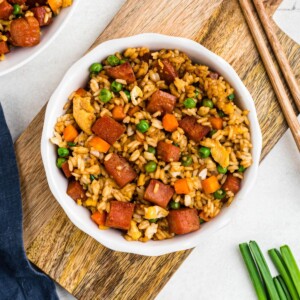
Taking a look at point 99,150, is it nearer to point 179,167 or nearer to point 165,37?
point 179,167

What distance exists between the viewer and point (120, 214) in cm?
253

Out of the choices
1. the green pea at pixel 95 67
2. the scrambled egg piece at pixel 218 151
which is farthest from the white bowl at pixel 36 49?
the scrambled egg piece at pixel 218 151

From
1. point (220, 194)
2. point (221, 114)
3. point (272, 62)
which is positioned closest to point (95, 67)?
point (221, 114)

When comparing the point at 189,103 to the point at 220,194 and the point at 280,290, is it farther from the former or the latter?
the point at 280,290

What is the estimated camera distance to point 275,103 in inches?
115

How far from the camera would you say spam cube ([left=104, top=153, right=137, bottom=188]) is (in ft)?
8.32

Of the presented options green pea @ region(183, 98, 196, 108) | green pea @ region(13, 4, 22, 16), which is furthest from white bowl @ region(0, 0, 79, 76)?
green pea @ region(183, 98, 196, 108)

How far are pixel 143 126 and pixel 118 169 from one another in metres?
0.25

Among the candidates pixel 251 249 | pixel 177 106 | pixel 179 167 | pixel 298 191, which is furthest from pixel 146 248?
pixel 298 191

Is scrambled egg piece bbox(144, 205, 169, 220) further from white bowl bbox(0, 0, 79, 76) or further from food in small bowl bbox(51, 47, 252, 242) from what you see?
white bowl bbox(0, 0, 79, 76)

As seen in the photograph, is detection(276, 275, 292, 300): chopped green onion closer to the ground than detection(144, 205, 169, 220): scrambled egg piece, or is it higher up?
closer to the ground

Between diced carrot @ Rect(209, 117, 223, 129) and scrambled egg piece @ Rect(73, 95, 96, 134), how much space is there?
0.60m

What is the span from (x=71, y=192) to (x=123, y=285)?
0.70 metres

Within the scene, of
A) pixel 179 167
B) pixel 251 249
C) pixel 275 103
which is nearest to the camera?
pixel 179 167
